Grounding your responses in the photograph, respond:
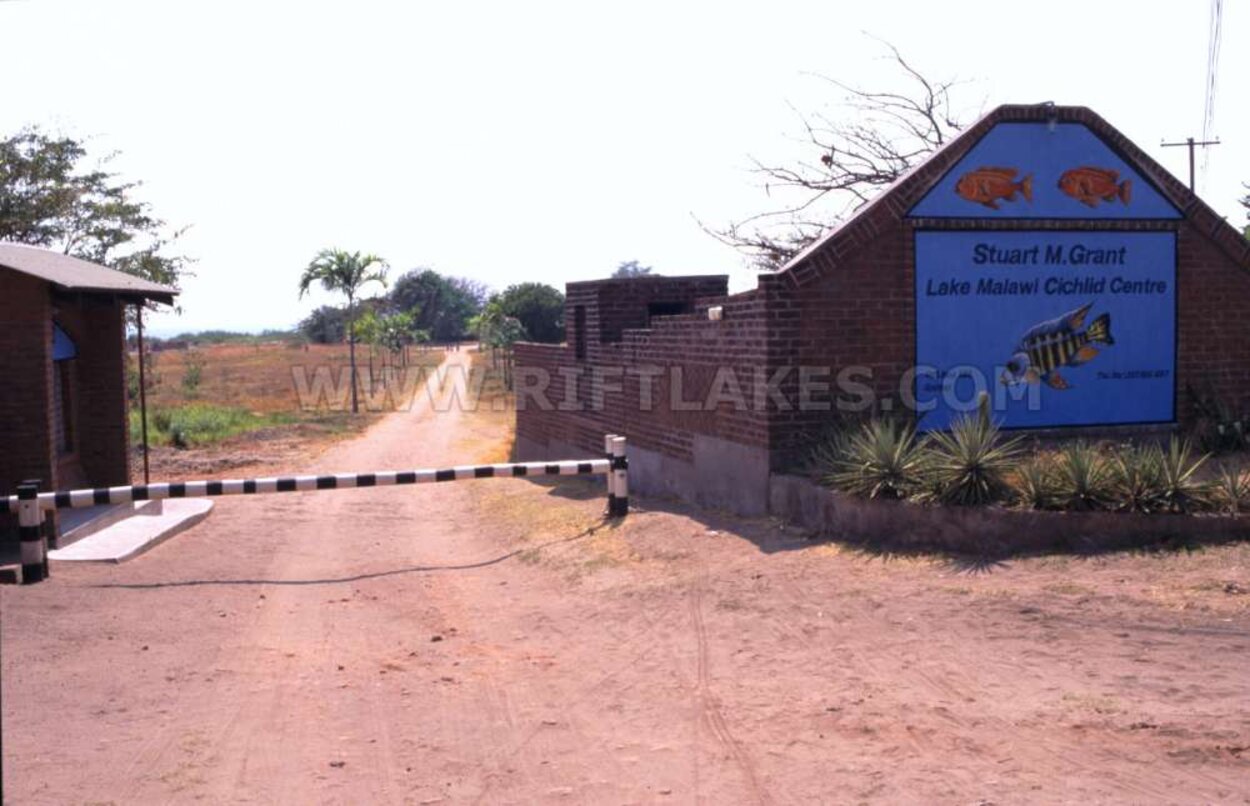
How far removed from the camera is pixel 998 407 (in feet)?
42.5

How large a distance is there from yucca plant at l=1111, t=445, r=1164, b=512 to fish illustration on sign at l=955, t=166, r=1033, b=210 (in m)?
4.07

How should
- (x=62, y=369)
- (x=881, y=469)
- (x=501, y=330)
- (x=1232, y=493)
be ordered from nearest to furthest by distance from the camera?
1. (x=1232, y=493)
2. (x=881, y=469)
3. (x=62, y=369)
4. (x=501, y=330)

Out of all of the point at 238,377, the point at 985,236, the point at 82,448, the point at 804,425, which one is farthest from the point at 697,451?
the point at 238,377

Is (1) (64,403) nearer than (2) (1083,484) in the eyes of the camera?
No

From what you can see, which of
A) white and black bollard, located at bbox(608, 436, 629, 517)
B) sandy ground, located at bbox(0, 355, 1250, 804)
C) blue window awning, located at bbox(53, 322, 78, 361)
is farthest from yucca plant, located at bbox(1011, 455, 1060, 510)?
blue window awning, located at bbox(53, 322, 78, 361)

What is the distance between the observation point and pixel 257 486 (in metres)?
12.8

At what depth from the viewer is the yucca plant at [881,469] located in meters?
10.3

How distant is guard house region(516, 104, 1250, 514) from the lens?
40.2 ft

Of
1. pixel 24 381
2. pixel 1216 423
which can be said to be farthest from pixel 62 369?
pixel 1216 423

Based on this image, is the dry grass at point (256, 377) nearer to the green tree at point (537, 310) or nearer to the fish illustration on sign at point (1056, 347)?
the green tree at point (537, 310)

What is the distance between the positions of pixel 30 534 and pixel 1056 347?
10.4 meters

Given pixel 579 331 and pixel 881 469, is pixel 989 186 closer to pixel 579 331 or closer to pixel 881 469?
pixel 881 469

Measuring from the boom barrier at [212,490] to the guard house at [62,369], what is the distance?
790mm

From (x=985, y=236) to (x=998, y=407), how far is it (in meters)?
1.81
